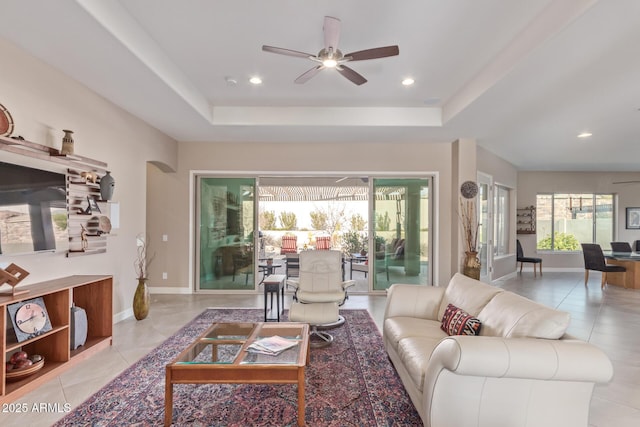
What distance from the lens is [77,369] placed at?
117 inches

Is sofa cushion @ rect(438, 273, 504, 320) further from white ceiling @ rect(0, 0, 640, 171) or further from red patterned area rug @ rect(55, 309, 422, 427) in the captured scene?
white ceiling @ rect(0, 0, 640, 171)

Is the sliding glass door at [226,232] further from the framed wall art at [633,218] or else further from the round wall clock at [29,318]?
the framed wall art at [633,218]

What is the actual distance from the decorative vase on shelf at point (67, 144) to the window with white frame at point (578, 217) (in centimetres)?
1043

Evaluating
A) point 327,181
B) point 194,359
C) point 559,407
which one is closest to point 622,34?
point 559,407

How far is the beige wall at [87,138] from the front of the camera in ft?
9.52

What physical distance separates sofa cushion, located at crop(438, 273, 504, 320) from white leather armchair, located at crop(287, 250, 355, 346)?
4.02 feet

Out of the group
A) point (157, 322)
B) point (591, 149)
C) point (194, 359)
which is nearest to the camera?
point (194, 359)

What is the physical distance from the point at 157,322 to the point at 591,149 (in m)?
8.46

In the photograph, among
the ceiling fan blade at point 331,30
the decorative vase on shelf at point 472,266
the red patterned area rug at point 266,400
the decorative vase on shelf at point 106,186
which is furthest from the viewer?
the decorative vase on shelf at point 472,266

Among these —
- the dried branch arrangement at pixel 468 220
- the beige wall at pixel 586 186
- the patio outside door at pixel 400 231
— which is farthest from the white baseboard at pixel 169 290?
the beige wall at pixel 586 186

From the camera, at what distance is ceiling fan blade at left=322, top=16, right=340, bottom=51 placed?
249cm

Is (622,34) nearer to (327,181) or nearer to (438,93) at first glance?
(438,93)

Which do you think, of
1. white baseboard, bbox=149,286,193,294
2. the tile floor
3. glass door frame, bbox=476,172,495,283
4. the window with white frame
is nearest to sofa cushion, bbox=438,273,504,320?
the tile floor

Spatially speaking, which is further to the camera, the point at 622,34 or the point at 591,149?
the point at 591,149
